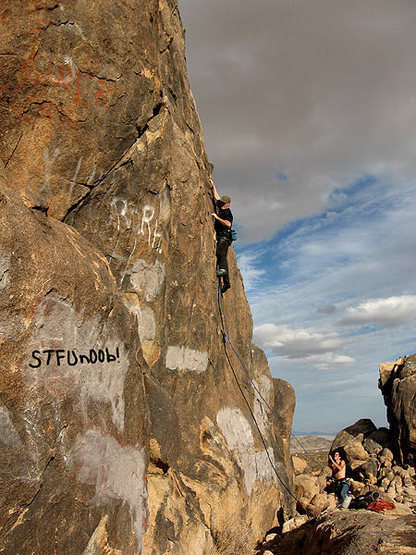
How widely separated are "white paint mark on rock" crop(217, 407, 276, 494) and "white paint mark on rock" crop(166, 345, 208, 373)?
5.37 feet

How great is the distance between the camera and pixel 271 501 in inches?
567

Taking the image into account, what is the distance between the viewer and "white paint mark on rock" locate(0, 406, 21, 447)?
5.15 meters

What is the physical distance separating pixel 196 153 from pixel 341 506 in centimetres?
1258

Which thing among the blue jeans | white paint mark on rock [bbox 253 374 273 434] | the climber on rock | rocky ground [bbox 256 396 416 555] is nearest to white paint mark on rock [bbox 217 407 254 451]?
white paint mark on rock [bbox 253 374 273 434]

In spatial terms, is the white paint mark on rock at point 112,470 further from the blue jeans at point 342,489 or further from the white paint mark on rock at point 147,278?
the blue jeans at point 342,489

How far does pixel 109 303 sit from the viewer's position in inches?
292

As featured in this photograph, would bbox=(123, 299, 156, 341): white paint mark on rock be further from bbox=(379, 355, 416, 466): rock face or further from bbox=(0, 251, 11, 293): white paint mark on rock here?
bbox=(379, 355, 416, 466): rock face

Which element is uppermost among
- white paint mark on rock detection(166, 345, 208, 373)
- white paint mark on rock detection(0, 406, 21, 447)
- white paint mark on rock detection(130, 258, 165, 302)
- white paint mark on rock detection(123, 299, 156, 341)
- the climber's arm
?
the climber's arm

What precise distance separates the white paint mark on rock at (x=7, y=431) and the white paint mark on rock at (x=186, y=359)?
227 inches

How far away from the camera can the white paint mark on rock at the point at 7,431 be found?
5152 millimetres

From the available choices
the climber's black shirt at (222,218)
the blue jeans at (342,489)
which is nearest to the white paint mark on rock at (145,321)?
the climber's black shirt at (222,218)

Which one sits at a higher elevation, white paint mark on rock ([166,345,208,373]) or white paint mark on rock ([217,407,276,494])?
white paint mark on rock ([166,345,208,373])

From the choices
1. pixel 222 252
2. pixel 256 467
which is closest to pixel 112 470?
pixel 256 467

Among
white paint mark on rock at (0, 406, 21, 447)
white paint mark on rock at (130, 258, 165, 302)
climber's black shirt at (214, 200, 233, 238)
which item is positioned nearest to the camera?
white paint mark on rock at (0, 406, 21, 447)
